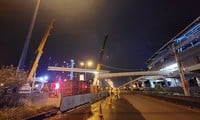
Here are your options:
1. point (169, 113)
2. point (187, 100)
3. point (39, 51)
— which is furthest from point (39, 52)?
point (169, 113)

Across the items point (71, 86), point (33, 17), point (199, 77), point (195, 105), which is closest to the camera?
point (195, 105)

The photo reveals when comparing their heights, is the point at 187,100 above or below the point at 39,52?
below

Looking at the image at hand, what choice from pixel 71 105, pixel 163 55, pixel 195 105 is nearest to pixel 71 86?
pixel 71 105

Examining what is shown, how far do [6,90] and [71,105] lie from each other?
6.32 meters

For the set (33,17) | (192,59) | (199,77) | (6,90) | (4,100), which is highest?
(33,17)

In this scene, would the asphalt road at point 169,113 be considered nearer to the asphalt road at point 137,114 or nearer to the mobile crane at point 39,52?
the asphalt road at point 137,114

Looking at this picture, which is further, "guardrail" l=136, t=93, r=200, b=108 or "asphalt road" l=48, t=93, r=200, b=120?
"guardrail" l=136, t=93, r=200, b=108

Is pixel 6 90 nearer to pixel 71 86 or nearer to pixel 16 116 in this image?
pixel 16 116

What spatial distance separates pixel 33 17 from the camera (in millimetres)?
29172

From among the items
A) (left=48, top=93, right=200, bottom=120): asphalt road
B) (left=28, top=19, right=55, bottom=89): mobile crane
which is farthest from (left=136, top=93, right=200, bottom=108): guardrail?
(left=28, top=19, right=55, bottom=89): mobile crane

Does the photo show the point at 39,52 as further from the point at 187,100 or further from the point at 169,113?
the point at 169,113

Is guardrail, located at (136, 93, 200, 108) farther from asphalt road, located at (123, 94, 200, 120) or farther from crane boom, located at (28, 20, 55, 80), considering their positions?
crane boom, located at (28, 20, 55, 80)

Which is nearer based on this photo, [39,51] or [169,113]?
[169,113]

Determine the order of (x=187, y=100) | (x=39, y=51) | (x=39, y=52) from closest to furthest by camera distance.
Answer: (x=187, y=100), (x=39, y=52), (x=39, y=51)
